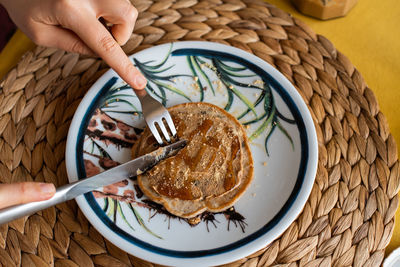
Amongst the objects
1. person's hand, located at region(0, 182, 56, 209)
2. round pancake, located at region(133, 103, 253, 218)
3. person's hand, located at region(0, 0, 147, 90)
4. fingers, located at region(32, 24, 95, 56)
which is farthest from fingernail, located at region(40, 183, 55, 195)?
fingers, located at region(32, 24, 95, 56)

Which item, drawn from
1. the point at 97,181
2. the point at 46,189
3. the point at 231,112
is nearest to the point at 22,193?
the point at 46,189

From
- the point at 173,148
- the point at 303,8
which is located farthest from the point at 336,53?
the point at 173,148

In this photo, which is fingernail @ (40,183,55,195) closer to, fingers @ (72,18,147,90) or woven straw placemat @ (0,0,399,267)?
woven straw placemat @ (0,0,399,267)

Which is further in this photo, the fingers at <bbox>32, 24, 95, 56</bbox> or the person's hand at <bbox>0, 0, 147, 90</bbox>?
the fingers at <bbox>32, 24, 95, 56</bbox>

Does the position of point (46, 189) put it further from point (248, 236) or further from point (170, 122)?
point (248, 236)

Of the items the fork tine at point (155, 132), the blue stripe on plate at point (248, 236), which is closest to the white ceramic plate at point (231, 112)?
the blue stripe on plate at point (248, 236)

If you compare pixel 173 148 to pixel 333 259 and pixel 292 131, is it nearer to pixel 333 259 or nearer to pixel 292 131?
pixel 292 131
